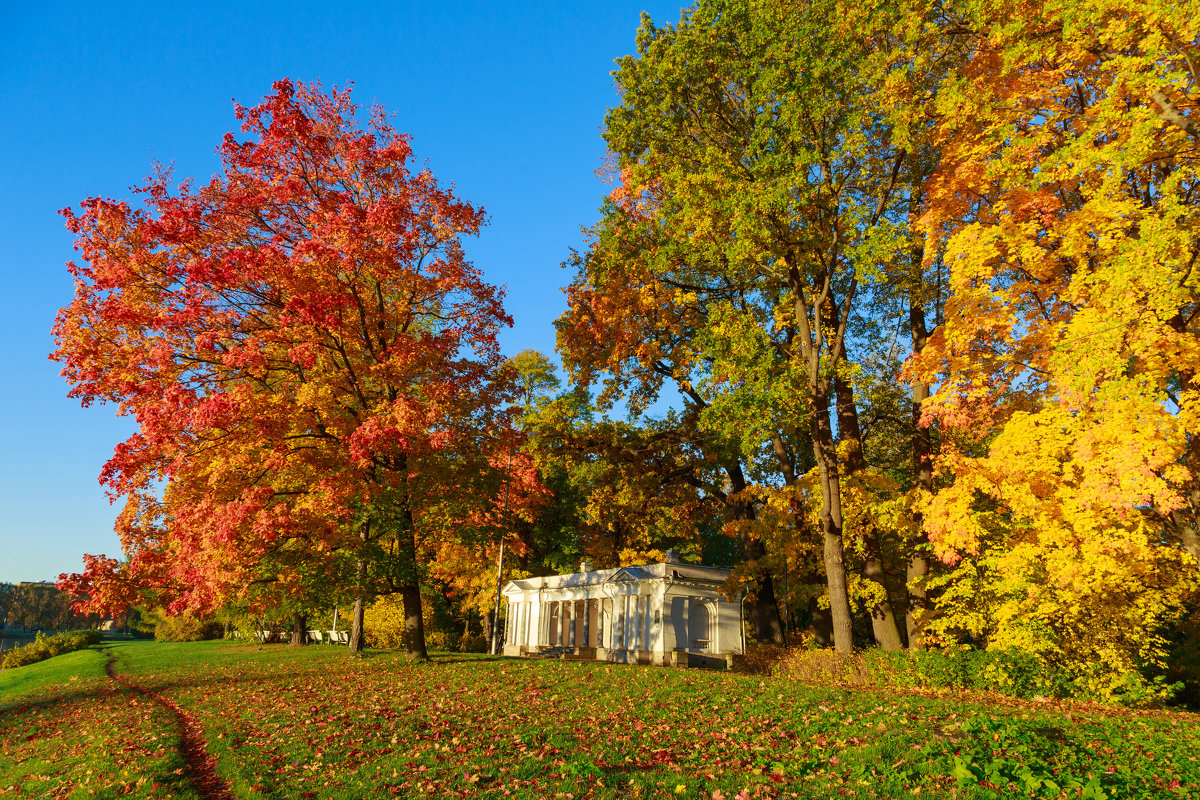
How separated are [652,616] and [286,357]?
49.6 ft

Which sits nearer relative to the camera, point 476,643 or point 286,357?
point 286,357

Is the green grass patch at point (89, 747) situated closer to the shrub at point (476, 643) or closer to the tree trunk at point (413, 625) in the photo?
the tree trunk at point (413, 625)

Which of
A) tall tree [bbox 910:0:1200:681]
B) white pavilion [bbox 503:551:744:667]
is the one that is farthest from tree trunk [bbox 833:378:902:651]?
white pavilion [bbox 503:551:744:667]

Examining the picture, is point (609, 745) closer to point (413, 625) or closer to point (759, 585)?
point (413, 625)

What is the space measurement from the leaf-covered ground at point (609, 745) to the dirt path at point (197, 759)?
0.14 meters

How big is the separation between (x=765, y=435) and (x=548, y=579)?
1607 cm

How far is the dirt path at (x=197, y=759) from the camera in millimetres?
7555

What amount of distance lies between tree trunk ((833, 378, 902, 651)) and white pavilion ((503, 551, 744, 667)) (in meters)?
6.34

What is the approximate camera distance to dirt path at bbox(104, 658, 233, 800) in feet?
24.8

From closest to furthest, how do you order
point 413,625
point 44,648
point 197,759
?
point 197,759 → point 413,625 → point 44,648

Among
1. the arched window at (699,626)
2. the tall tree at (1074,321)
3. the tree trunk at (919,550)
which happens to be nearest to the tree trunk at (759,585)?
the arched window at (699,626)

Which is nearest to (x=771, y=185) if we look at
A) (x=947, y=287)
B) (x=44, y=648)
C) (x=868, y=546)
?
(x=947, y=287)

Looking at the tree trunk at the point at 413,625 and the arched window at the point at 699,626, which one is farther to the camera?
the arched window at the point at 699,626

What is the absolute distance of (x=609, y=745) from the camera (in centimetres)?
856
